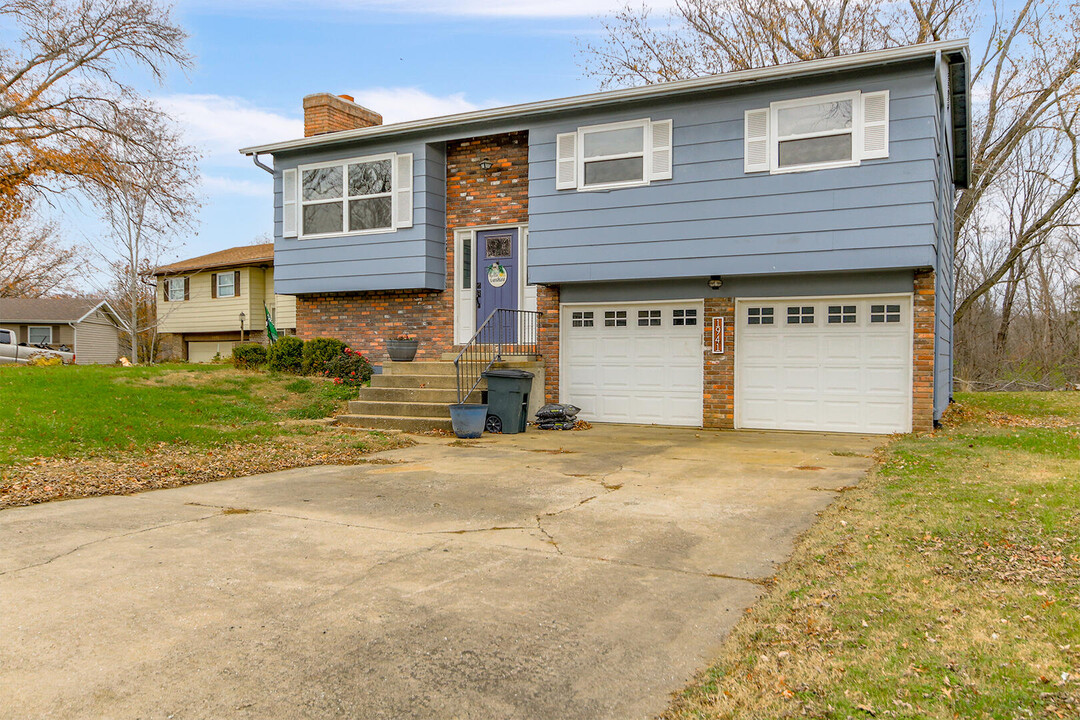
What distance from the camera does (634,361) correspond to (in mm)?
13031

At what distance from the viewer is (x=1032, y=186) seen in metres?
25.4

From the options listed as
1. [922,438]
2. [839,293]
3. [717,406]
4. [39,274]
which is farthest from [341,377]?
[39,274]

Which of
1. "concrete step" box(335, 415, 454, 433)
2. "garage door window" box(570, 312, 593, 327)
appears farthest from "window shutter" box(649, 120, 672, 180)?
"concrete step" box(335, 415, 454, 433)

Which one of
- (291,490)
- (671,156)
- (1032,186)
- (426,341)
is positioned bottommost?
(291,490)

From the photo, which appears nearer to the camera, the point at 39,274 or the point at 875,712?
the point at 875,712

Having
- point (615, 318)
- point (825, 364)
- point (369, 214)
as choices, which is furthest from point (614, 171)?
point (369, 214)

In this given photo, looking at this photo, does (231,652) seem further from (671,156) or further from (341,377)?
(341,377)

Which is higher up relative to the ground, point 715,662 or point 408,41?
point 408,41

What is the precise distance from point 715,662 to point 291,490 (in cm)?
485

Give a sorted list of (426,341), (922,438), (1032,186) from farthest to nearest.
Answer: (1032,186), (426,341), (922,438)

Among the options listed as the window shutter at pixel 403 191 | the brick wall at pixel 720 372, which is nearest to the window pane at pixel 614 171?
the brick wall at pixel 720 372

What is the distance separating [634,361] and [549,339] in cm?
162

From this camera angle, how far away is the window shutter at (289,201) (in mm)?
15484

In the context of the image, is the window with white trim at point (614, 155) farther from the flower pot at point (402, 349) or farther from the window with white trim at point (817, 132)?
the flower pot at point (402, 349)
